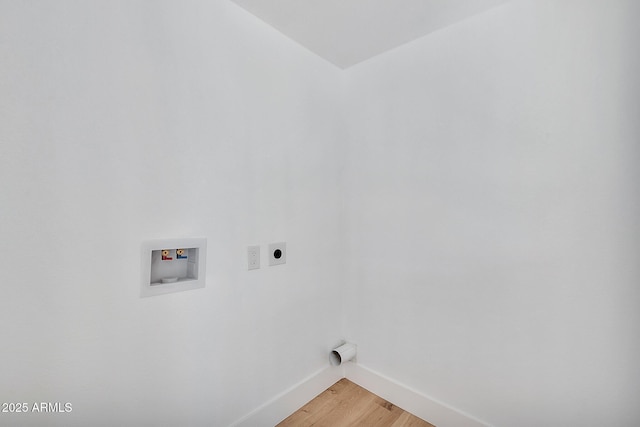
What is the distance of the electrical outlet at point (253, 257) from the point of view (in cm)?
144

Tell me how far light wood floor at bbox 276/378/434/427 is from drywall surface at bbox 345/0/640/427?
0.59 ft

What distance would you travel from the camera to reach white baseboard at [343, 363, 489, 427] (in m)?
1.46

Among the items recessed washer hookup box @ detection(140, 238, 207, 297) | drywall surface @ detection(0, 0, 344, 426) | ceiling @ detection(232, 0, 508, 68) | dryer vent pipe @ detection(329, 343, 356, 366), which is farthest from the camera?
dryer vent pipe @ detection(329, 343, 356, 366)

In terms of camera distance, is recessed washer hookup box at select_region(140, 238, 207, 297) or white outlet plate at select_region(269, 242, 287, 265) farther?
white outlet plate at select_region(269, 242, 287, 265)

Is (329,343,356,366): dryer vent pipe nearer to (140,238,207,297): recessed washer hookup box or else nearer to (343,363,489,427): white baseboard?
(343,363,489,427): white baseboard

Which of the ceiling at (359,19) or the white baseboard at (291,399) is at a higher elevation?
the ceiling at (359,19)

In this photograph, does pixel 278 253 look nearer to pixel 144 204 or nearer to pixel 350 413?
pixel 144 204

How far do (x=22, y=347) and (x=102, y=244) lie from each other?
36 cm

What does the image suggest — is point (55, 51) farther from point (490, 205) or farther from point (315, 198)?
point (490, 205)

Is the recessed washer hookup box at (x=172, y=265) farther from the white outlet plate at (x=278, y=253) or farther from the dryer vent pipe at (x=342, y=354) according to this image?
the dryer vent pipe at (x=342, y=354)

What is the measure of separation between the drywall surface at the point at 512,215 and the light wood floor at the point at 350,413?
0.18 m

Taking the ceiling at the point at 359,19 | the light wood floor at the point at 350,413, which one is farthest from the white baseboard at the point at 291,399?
the ceiling at the point at 359,19

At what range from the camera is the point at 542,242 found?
126 centimetres

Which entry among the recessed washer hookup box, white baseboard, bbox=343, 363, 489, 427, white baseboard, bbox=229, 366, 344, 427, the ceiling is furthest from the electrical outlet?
the ceiling
